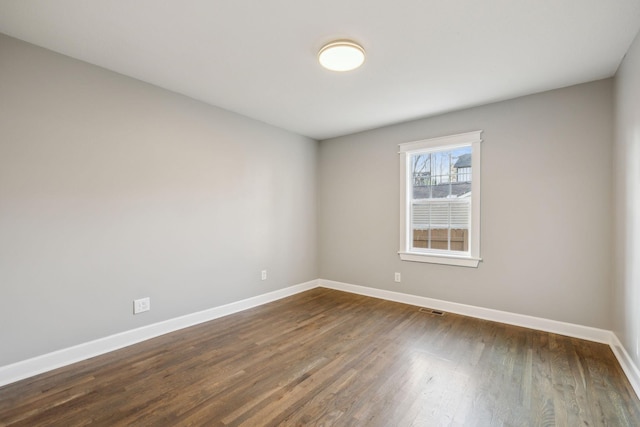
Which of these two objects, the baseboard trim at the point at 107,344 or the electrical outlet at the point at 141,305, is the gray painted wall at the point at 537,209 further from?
the electrical outlet at the point at 141,305

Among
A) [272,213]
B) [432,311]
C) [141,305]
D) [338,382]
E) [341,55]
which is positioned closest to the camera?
[338,382]

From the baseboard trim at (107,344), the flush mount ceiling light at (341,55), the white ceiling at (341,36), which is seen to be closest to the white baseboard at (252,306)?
the baseboard trim at (107,344)

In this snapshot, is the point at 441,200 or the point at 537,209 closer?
the point at 537,209

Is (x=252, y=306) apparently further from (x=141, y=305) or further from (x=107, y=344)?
(x=107, y=344)

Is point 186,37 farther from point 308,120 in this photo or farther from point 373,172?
point 373,172

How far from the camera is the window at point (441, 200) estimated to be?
3479 millimetres

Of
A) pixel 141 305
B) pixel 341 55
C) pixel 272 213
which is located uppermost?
pixel 341 55

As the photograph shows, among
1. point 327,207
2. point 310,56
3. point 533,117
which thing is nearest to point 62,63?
point 310,56

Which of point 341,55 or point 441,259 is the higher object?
point 341,55

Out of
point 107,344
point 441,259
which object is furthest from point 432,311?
point 107,344

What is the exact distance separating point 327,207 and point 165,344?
305 centimetres

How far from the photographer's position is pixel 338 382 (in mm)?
2111

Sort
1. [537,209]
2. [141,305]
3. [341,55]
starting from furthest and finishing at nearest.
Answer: [537,209] < [141,305] < [341,55]

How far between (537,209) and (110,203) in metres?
4.31
